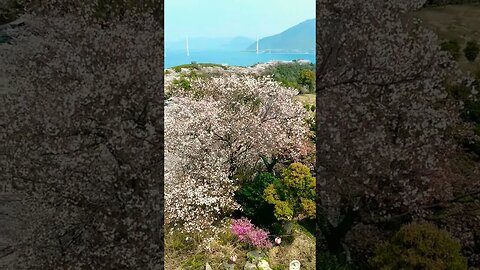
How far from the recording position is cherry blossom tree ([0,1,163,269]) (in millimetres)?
2436

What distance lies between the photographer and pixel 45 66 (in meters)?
2.44

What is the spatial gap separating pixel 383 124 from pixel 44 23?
1867 millimetres

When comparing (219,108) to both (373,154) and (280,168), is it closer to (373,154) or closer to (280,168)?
(280,168)

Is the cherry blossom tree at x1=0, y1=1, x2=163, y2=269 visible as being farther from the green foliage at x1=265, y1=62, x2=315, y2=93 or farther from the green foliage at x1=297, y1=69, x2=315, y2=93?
the green foliage at x1=297, y1=69, x2=315, y2=93

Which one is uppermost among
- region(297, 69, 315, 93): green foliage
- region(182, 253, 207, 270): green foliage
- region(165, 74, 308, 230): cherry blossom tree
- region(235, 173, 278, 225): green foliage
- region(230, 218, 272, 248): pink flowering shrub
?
region(297, 69, 315, 93): green foliage

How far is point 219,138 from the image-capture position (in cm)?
464

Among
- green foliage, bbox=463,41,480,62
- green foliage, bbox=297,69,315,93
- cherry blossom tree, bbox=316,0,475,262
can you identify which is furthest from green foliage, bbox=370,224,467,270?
green foliage, bbox=297,69,315,93

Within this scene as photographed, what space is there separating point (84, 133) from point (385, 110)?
1.62m

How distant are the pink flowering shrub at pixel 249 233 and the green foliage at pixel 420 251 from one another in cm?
165

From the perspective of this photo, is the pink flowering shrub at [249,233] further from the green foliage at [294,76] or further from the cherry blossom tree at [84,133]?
the green foliage at [294,76]

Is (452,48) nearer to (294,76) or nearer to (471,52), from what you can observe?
(471,52)

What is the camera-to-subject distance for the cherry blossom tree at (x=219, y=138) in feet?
13.7

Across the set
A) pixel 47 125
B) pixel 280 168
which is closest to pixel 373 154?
pixel 47 125

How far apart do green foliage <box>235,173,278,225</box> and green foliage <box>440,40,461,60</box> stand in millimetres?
2288
